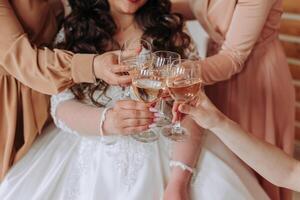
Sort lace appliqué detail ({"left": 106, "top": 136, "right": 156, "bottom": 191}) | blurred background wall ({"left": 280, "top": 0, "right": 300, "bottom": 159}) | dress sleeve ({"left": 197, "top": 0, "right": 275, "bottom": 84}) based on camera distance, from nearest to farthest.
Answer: lace appliqué detail ({"left": 106, "top": 136, "right": 156, "bottom": 191}) → dress sleeve ({"left": 197, "top": 0, "right": 275, "bottom": 84}) → blurred background wall ({"left": 280, "top": 0, "right": 300, "bottom": 159})

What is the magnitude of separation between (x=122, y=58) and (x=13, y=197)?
0.50m

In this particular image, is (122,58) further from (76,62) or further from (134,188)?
(134,188)

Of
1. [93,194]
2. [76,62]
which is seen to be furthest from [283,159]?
[76,62]

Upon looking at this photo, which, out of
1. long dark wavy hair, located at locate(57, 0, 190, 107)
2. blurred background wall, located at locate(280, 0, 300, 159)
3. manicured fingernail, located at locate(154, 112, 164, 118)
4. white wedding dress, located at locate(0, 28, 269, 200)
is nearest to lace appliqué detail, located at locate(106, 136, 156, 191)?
white wedding dress, located at locate(0, 28, 269, 200)

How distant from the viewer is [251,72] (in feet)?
5.17

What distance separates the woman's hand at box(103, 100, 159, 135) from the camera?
45.8 inches

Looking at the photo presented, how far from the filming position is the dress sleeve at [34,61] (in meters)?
1.30

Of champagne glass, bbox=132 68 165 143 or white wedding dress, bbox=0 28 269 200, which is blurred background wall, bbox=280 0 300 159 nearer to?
white wedding dress, bbox=0 28 269 200

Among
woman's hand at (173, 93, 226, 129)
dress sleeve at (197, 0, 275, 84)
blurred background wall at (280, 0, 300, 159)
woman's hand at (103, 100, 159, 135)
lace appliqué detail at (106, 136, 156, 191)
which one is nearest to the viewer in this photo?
woman's hand at (173, 93, 226, 129)

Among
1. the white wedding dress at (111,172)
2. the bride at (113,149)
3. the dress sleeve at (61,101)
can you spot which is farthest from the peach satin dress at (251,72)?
the dress sleeve at (61,101)

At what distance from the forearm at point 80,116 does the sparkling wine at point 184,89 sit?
330mm

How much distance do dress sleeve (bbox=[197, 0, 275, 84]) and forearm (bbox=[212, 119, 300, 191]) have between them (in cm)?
33

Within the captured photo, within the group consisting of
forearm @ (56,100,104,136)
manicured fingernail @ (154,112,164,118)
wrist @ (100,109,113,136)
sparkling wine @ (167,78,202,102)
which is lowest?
forearm @ (56,100,104,136)

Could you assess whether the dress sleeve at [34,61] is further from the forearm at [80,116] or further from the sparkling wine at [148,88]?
the sparkling wine at [148,88]
